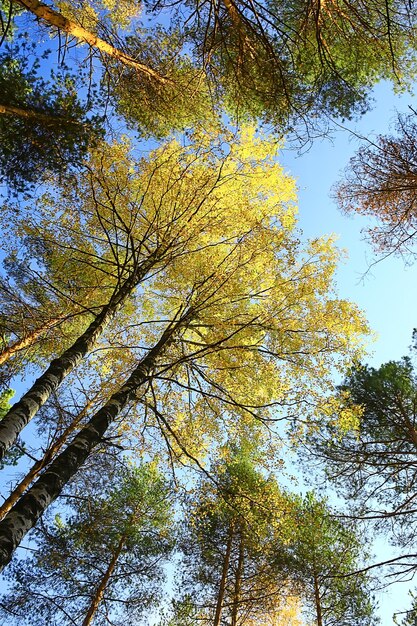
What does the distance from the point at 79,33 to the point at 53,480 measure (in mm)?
4517

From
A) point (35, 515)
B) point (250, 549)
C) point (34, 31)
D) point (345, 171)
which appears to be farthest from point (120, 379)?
point (250, 549)

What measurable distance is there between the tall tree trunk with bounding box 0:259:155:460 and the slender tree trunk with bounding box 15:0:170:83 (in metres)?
2.40

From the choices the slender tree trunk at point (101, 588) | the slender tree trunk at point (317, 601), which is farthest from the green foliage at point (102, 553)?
the slender tree trunk at point (317, 601)

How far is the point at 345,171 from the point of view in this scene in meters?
6.52

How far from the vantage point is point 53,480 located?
10.8 ft

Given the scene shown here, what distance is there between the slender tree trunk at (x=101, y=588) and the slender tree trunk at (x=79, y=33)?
879 cm

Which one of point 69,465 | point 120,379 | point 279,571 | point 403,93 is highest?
point 403,93

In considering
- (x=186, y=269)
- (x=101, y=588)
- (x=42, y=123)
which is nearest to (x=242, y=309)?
(x=186, y=269)

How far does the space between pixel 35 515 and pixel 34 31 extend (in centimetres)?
628

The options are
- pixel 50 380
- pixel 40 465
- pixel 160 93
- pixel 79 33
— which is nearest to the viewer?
pixel 50 380

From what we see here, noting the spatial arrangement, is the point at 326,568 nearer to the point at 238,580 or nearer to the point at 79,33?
the point at 238,580

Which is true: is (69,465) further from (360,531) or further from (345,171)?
(360,531)

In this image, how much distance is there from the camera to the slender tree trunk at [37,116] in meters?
5.48

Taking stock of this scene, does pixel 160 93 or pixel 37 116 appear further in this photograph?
pixel 160 93
